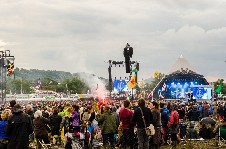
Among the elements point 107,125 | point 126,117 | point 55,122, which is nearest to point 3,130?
point 126,117

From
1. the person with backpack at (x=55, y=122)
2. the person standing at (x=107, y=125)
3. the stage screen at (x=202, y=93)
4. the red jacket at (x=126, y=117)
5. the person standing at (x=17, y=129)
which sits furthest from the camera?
the stage screen at (x=202, y=93)

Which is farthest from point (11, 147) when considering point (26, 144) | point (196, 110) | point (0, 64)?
point (0, 64)

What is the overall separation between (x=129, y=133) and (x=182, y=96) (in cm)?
5913

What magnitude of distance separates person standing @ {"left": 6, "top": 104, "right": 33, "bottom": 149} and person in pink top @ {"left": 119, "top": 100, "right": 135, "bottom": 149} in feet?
Answer: 16.9

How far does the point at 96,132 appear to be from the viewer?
58.4 ft

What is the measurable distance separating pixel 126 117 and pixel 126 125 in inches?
12.1

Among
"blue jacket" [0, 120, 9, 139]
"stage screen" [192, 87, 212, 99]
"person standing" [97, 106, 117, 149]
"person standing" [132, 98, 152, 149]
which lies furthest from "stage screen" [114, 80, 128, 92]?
Result: "blue jacket" [0, 120, 9, 139]

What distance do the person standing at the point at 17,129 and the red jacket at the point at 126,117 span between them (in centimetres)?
515

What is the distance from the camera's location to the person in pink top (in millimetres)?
15148

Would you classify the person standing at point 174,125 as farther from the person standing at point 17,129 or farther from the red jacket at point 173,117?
the person standing at point 17,129

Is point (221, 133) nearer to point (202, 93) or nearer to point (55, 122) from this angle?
point (55, 122)

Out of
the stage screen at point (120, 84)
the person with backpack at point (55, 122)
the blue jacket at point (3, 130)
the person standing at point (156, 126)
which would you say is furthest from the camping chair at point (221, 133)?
the stage screen at point (120, 84)

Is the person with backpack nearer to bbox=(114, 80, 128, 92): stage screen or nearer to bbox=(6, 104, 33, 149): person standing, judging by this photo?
bbox=(6, 104, 33, 149): person standing

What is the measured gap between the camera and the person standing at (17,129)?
10.4 m
